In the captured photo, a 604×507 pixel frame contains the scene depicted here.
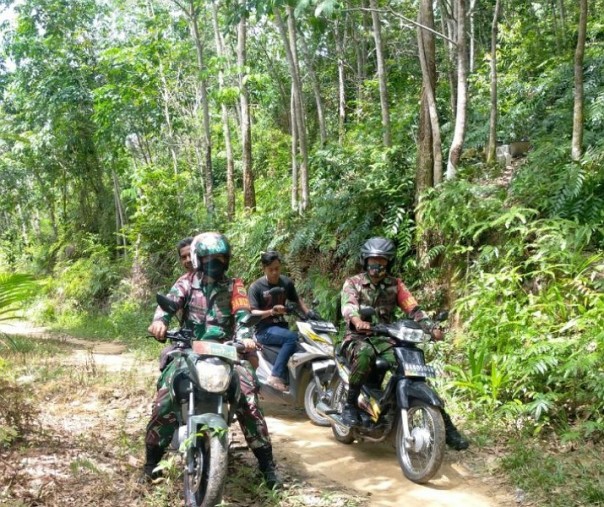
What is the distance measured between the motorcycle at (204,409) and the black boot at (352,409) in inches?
52.6

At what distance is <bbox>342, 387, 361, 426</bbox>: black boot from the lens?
5199 millimetres

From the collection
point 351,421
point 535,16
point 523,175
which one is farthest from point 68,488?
point 535,16

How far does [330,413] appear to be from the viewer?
18.3ft

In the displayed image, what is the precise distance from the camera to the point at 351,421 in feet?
17.0

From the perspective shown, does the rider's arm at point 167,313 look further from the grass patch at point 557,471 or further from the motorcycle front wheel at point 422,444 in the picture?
the grass patch at point 557,471

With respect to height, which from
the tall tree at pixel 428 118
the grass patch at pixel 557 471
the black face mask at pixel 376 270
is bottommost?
the grass patch at pixel 557 471

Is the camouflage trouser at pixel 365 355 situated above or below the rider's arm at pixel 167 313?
below

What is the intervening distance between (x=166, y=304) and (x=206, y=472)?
1167 millimetres

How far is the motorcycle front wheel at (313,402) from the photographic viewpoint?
6.38m

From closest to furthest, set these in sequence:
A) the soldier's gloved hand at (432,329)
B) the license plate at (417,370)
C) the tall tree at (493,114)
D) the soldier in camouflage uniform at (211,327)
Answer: the soldier in camouflage uniform at (211,327) < the license plate at (417,370) < the soldier's gloved hand at (432,329) < the tall tree at (493,114)

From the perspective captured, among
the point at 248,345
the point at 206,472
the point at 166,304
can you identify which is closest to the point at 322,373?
the point at 248,345

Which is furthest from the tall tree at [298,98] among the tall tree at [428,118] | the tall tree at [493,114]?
the tall tree at [493,114]

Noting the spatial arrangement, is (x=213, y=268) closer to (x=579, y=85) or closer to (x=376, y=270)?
(x=376, y=270)

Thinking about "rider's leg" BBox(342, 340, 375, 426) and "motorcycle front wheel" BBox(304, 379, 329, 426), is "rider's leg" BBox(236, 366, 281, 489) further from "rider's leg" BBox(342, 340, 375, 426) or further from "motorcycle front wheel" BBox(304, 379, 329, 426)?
"motorcycle front wheel" BBox(304, 379, 329, 426)
